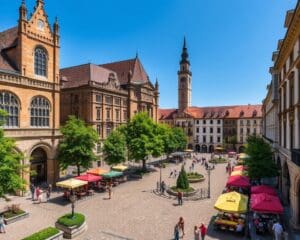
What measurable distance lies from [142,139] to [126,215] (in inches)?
701

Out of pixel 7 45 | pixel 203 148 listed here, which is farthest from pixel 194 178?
pixel 203 148

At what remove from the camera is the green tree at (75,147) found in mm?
30188

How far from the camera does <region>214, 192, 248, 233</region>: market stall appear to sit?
1761cm

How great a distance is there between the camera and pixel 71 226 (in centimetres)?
1723

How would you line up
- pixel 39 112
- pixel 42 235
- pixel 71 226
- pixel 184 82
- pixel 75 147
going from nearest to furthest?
1. pixel 42 235
2. pixel 71 226
3. pixel 75 147
4. pixel 39 112
5. pixel 184 82

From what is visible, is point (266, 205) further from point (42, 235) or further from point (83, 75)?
point (83, 75)

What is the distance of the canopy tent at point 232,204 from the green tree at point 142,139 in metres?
19.9

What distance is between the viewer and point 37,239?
1462 centimetres

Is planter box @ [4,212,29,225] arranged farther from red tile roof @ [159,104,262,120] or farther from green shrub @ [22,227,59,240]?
red tile roof @ [159,104,262,120]

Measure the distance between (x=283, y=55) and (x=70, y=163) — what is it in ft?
88.6

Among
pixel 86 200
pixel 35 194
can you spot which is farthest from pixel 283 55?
pixel 35 194

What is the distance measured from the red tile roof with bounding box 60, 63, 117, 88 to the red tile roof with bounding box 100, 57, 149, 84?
7.21 m

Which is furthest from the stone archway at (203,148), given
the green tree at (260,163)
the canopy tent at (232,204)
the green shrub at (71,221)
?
the green shrub at (71,221)

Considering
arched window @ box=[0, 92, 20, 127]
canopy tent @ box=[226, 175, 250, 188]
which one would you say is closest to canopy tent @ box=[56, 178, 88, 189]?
arched window @ box=[0, 92, 20, 127]
